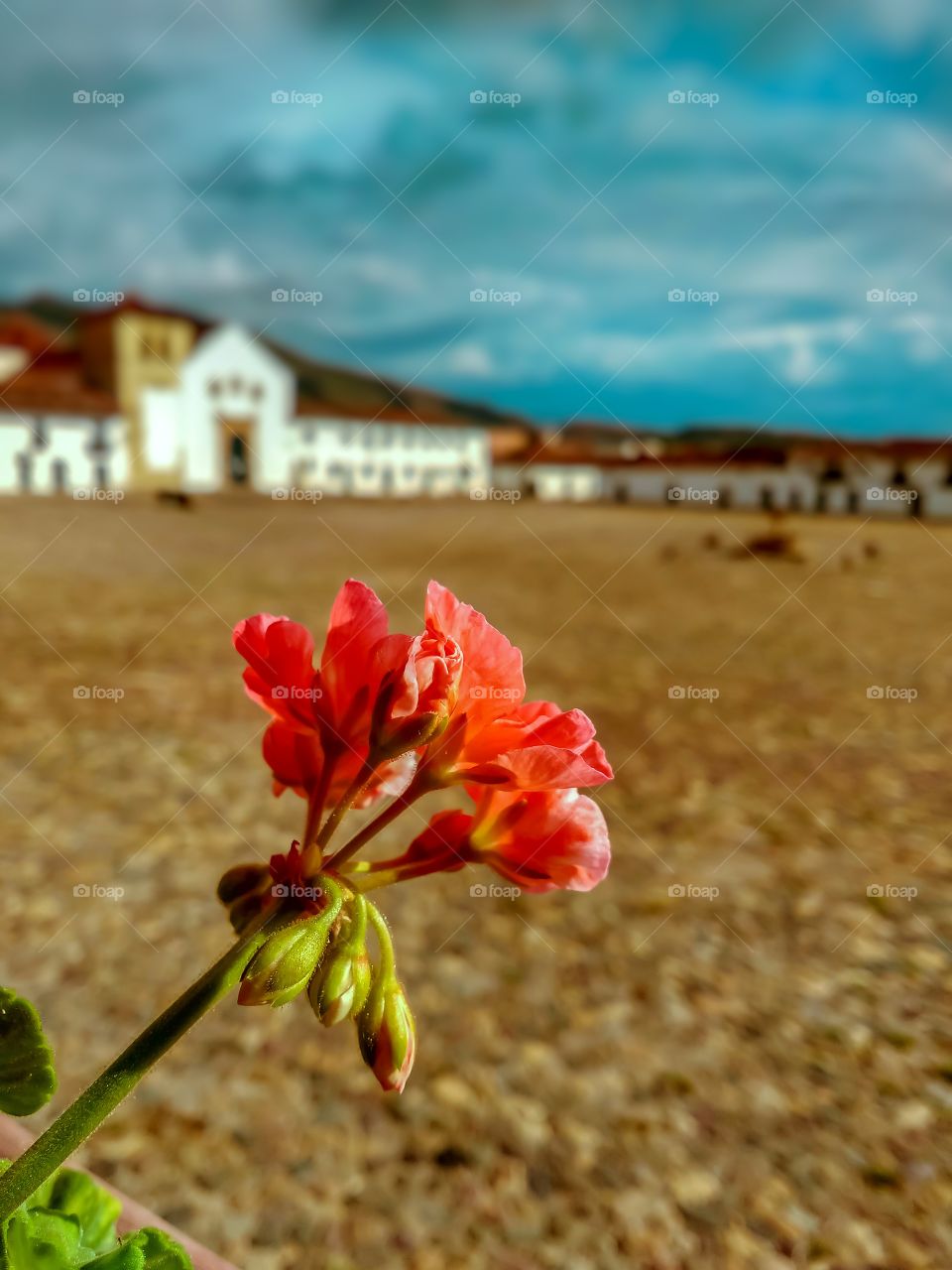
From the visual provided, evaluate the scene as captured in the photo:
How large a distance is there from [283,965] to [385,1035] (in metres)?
0.10

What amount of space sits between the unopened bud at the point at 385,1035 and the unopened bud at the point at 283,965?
0.21 feet

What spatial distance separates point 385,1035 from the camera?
65cm

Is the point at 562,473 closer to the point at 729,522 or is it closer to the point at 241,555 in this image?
the point at 729,522

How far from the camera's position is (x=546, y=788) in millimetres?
681

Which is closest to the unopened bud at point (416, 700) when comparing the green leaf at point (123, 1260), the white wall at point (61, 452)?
the green leaf at point (123, 1260)

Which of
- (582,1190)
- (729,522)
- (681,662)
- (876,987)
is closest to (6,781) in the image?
(582,1190)

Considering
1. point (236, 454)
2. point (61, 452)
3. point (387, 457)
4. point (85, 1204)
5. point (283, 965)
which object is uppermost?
point (387, 457)

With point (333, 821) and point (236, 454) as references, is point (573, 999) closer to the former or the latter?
point (333, 821)

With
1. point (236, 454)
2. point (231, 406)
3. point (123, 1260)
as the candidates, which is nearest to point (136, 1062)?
point (123, 1260)

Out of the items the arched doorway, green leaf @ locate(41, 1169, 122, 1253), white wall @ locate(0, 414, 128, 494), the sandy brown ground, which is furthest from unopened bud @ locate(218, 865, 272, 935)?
the arched doorway

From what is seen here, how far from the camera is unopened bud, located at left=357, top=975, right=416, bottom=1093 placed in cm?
64

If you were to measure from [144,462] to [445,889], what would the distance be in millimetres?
33441

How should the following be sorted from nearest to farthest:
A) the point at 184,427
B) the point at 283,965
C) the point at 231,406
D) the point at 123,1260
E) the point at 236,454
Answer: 1. the point at 283,965
2. the point at 123,1260
3. the point at 184,427
4. the point at 231,406
5. the point at 236,454

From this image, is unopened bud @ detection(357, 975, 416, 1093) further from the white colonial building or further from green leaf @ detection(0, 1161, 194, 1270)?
the white colonial building
